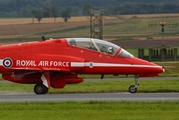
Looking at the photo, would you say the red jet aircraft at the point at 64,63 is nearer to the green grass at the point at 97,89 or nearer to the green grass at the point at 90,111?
the green grass at the point at 97,89

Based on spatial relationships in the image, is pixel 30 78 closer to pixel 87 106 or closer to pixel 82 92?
pixel 82 92

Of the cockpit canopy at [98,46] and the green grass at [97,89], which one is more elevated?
the cockpit canopy at [98,46]

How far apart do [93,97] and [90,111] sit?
430 centimetres

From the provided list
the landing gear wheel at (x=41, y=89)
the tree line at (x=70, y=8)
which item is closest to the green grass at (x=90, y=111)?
the landing gear wheel at (x=41, y=89)

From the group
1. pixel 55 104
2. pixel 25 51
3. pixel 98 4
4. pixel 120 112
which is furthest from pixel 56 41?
pixel 98 4

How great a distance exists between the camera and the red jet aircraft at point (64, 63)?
22.5 meters

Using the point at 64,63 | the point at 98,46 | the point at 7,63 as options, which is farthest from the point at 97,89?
the point at 7,63

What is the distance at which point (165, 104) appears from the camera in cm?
1731

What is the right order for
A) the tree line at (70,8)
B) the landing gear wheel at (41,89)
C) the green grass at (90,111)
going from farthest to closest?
the tree line at (70,8), the landing gear wheel at (41,89), the green grass at (90,111)

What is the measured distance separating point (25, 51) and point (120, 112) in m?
8.05

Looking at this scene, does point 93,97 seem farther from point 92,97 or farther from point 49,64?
point 49,64

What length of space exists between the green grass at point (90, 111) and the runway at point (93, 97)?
161cm

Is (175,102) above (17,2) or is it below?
below

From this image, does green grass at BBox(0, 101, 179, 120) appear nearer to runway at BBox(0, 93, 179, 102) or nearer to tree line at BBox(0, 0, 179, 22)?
runway at BBox(0, 93, 179, 102)
